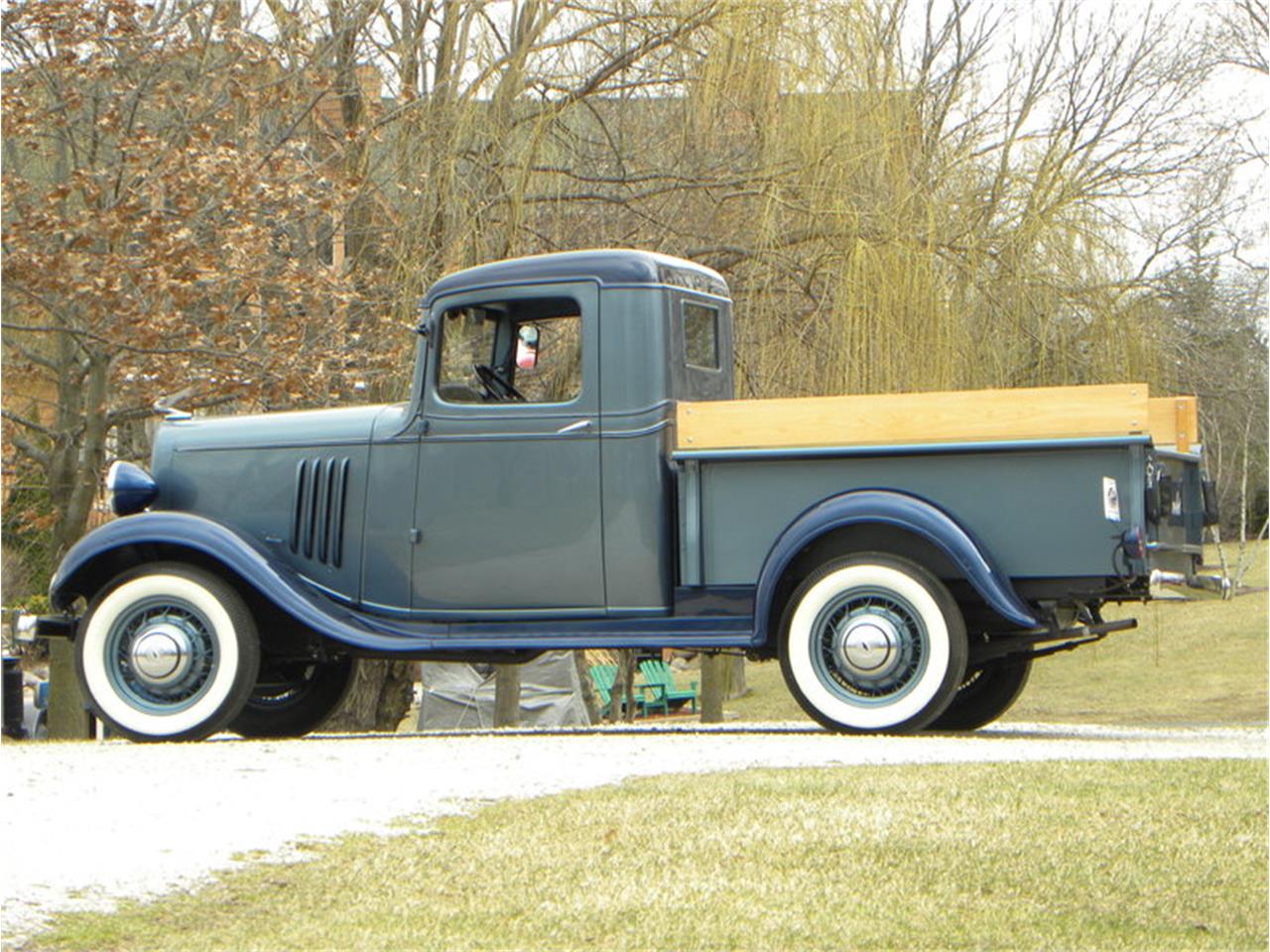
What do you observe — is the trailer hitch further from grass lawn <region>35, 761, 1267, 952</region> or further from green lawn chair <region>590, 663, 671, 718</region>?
green lawn chair <region>590, 663, 671, 718</region>

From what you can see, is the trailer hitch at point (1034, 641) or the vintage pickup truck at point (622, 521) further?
the trailer hitch at point (1034, 641)

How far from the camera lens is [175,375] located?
15391mm

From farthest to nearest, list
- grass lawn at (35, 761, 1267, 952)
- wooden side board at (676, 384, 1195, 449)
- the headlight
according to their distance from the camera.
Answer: the headlight
wooden side board at (676, 384, 1195, 449)
grass lawn at (35, 761, 1267, 952)

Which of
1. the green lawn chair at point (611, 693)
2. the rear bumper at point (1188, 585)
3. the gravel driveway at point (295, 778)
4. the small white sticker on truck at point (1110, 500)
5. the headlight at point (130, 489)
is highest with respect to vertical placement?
the headlight at point (130, 489)

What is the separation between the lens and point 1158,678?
103ft

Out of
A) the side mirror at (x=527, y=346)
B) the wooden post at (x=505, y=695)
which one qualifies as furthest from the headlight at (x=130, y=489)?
the wooden post at (x=505, y=695)

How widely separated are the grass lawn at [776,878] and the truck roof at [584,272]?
3.59 metres

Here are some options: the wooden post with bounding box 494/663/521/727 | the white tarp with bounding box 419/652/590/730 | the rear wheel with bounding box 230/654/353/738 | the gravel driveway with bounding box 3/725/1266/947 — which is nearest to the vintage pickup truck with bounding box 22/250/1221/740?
the gravel driveway with bounding box 3/725/1266/947

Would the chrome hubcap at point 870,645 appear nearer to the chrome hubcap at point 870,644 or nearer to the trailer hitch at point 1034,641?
the chrome hubcap at point 870,644

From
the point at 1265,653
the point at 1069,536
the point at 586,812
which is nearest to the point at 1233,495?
the point at 1265,653

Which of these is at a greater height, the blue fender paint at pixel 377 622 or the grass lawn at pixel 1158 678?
the blue fender paint at pixel 377 622

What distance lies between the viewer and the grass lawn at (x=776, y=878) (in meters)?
5.31

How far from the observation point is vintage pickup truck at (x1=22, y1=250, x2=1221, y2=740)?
31.1 ft

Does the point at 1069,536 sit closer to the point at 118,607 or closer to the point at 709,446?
the point at 709,446
